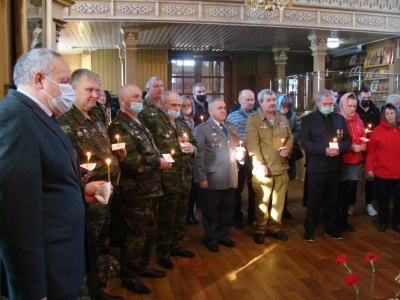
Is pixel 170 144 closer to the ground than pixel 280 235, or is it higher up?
higher up

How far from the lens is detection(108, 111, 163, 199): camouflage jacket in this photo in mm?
2891

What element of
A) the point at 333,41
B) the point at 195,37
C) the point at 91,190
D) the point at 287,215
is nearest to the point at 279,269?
the point at 287,215

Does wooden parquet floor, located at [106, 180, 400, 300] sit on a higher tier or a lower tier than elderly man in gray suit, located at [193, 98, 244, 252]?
lower

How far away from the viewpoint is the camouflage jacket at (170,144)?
11.1ft

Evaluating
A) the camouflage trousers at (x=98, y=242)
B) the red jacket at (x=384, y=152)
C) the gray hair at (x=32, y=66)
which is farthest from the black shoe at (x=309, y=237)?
the gray hair at (x=32, y=66)

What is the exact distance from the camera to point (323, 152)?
159 inches

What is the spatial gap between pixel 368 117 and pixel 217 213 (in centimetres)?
252

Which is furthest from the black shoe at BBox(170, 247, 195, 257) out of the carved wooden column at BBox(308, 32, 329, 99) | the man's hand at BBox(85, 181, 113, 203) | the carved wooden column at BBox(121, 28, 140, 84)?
the carved wooden column at BBox(308, 32, 329, 99)

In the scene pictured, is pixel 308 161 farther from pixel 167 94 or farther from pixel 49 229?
pixel 49 229

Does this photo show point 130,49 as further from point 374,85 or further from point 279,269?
point 279,269

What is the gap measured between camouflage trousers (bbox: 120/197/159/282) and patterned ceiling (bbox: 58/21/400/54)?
5584 mm

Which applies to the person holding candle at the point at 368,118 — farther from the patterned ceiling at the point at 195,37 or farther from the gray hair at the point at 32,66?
the gray hair at the point at 32,66

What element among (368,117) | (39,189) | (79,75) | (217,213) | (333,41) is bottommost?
(217,213)

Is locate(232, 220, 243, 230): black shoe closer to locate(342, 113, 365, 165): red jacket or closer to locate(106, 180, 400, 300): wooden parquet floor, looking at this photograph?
locate(106, 180, 400, 300): wooden parquet floor
